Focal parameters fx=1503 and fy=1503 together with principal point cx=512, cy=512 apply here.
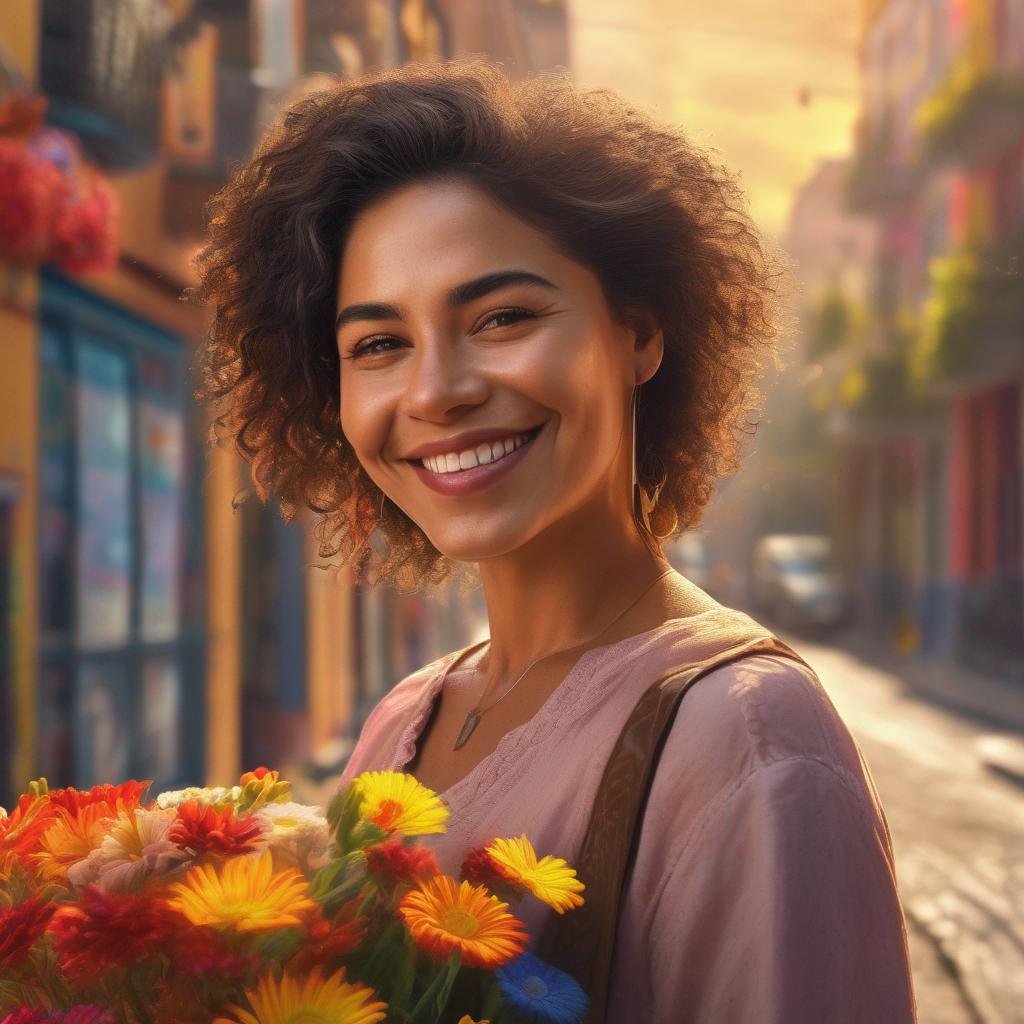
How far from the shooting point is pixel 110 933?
95cm

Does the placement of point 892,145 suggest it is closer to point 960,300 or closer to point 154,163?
point 960,300

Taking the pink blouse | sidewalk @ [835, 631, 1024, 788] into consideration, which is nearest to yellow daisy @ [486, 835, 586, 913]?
the pink blouse

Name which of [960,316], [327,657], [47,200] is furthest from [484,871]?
[960,316]

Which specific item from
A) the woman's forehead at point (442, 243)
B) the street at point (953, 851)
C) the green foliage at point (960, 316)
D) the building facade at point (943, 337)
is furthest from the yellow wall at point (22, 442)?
the green foliage at point (960, 316)

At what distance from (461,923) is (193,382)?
7622 millimetres

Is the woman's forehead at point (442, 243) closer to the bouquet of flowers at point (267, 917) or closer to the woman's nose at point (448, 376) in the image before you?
the woman's nose at point (448, 376)

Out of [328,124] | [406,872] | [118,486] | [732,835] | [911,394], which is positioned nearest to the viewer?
[406,872]

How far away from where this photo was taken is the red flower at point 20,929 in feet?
Result: 3.25

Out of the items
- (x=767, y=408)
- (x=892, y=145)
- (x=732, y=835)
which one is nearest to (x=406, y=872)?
(x=732, y=835)

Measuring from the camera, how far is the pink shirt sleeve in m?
1.15

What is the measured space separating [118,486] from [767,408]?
5.72 m

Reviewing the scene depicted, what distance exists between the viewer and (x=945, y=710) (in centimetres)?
1609

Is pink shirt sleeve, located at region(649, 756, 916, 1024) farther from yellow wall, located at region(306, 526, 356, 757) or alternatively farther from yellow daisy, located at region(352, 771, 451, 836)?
yellow wall, located at region(306, 526, 356, 757)

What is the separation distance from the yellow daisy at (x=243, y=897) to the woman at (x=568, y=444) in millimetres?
337
